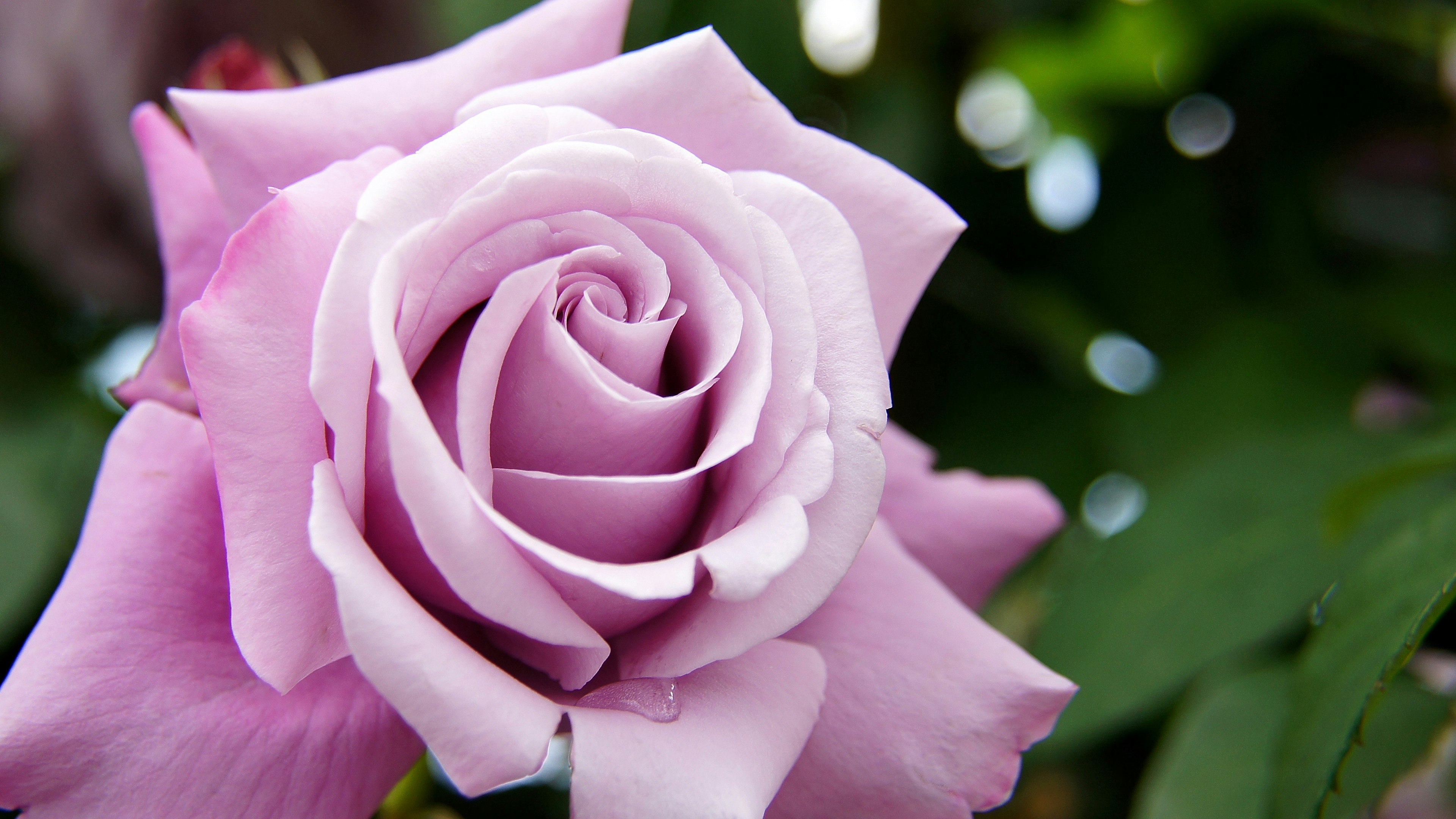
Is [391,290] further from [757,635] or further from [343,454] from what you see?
[757,635]

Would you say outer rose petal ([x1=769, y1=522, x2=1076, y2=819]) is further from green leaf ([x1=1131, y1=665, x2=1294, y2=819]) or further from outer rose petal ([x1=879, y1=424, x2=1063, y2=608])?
green leaf ([x1=1131, y1=665, x2=1294, y2=819])

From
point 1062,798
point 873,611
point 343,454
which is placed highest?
point 343,454

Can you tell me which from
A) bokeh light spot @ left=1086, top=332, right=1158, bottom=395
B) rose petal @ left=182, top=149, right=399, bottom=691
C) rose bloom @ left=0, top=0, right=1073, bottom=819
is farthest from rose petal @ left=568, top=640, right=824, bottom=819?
bokeh light spot @ left=1086, top=332, right=1158, bottom=395

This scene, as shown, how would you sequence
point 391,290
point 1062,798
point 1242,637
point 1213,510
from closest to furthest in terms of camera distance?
point 391,290 → point 1242,637 → point 1213,510 → point 1062,798

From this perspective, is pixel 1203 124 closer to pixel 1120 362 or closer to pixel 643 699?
pixel 1120 362

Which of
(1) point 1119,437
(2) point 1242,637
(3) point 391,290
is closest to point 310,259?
(3) point 391,290

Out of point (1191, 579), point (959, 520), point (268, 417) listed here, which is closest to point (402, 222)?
point (268, 417)
